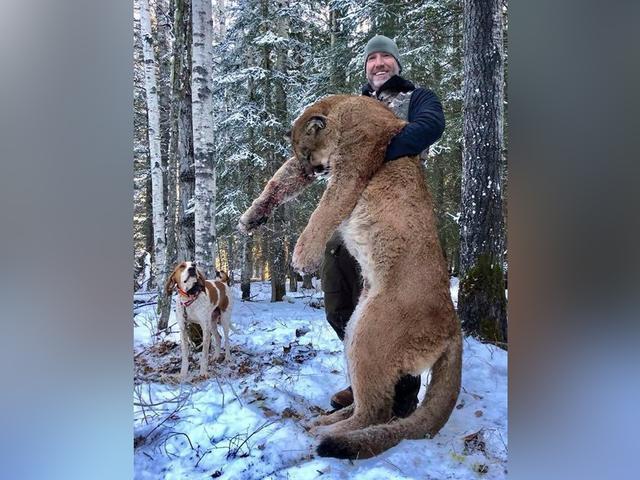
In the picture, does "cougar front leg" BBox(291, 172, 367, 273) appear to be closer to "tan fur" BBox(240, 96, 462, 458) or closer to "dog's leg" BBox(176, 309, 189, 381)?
"tan fur" BBox(240, 96, 462, 458)

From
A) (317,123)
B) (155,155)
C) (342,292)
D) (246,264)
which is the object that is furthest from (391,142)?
(155,155)

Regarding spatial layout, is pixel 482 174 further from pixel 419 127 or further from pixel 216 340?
pixel 216 340

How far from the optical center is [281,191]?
99.7 inches

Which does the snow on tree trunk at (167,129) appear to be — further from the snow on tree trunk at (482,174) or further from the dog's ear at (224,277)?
the snow on tree trunk at (482,174)

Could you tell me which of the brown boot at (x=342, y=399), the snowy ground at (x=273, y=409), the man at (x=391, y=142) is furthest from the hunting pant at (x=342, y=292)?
the brown boot at (x=342, y=399)

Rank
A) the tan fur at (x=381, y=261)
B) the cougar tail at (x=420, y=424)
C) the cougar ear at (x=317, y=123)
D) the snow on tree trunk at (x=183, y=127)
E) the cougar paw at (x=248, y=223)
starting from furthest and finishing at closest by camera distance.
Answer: the snow on tree trunk at (x=183, y=127), the cougar paw at (x=248, y=223), the cougar ear at (x=317, y=123), the tan fur at (x=381, y=261), the cougar tail at (x=420, y=424)

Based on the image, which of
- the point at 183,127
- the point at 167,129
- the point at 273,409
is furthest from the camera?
the point at 183,127

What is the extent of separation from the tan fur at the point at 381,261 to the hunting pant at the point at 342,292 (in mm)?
43

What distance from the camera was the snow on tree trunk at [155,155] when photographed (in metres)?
2.57

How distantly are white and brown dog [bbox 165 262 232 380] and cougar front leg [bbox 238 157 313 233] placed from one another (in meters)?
0.36

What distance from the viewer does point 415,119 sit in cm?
245

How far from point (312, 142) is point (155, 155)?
921 mm
